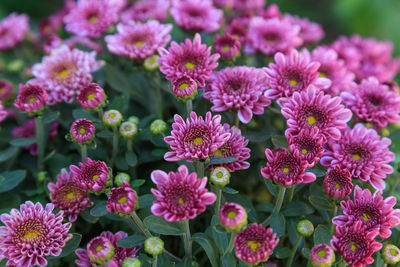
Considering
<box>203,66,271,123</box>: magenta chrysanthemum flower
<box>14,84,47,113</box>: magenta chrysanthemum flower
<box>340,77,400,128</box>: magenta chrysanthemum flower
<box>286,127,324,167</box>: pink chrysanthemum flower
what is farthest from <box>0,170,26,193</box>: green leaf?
<box>340,77,400,128</box>: magenta chrysanthemum flower

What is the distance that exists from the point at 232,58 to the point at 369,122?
563 mm

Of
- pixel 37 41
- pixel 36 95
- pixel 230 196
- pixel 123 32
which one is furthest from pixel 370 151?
pixel 37 41

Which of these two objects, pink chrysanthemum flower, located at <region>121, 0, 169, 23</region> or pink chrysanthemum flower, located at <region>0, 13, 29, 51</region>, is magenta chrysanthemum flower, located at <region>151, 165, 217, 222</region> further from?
pink chrysanthemum flower, located at <region>0, 13, 29, 51</region>

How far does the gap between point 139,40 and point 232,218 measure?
90cm

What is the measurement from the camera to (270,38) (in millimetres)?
1653

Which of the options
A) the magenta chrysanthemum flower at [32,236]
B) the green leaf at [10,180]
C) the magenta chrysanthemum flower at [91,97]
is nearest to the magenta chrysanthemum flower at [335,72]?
the magenta chrysanthemum flower at [91,97]

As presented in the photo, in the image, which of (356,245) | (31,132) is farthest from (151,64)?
(356,245)

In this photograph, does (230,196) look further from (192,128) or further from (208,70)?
(208,70)

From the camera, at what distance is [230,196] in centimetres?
129

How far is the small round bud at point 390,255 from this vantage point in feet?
3.49

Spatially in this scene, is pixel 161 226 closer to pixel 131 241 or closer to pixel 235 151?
pixel 131 241

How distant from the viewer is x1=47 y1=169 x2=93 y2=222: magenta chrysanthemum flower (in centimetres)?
120

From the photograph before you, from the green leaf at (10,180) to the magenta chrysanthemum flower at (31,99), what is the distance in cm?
25

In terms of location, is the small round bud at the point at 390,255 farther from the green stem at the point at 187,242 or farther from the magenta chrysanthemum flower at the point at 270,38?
the magenta chrysanthemum flower at the point at 270,38
